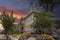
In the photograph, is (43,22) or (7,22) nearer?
(7,22)

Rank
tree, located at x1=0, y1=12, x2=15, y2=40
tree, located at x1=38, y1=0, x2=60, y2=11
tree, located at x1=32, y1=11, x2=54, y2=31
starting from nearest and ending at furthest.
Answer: tree, located at x1=38, y1=0, x2=60, y2=11 → tree, located at x1=0, y1=12, x2=15, y2=40 → tree, located at x1=32, y1=11, x2=54, y2=31

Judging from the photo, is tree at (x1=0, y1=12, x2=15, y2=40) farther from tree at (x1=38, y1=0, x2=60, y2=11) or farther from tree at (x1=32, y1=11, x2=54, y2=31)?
tree at (x1=38, y1=0, x2=60, y2=11)

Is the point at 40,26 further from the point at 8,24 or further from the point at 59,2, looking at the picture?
the point at 59,2

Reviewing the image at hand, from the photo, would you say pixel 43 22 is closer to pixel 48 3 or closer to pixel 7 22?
pixel 7 22

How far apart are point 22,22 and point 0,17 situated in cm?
2953

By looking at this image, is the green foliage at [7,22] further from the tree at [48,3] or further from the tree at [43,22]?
the tree at [48,3]

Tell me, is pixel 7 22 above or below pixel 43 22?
above

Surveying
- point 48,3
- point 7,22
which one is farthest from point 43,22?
point 48,3

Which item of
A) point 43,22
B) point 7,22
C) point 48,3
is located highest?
point 48,3

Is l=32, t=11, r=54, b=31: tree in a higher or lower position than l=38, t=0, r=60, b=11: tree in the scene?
lower

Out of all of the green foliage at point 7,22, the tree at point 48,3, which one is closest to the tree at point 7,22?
the green foliage at point 7,22

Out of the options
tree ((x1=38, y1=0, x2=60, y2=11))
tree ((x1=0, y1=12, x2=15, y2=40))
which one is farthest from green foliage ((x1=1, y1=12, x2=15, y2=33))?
tree ((x1=38, y1=0, x2=60, y2=11))

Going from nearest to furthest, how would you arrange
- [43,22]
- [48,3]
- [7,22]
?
[48,3]
[7,22]
[43,22]

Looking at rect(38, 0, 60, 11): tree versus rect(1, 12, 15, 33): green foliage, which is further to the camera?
rect(1, 12, 15, 33): green foliage
